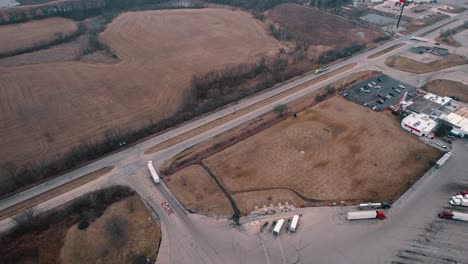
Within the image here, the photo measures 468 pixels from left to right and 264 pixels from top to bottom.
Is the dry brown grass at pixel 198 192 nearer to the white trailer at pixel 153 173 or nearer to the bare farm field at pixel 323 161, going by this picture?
the white trailer at pixel 153 173

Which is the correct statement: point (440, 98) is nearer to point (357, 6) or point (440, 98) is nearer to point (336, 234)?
point (336, 234)

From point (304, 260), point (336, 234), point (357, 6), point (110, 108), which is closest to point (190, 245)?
point (304, 260)

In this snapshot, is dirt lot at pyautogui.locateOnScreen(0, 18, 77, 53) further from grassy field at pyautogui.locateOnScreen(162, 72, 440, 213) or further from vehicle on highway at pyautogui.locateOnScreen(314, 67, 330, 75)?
vehicle on highway at pyautogui.locateOnScreen(314, 67, 330, 75)

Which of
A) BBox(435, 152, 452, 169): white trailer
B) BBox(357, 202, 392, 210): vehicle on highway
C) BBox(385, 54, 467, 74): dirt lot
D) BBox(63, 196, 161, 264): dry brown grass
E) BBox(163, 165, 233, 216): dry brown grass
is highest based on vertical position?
BBox(385, 54, 467, 74): dirt lot

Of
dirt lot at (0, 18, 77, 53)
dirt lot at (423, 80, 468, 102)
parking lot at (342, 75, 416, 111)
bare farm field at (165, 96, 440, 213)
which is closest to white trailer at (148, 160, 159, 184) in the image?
bare farm field at (165, 96, 440, 213)

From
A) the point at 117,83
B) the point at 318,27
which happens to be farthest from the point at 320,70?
the point at 117,83
